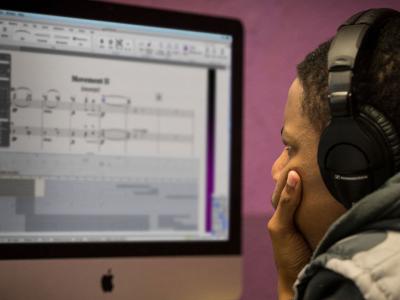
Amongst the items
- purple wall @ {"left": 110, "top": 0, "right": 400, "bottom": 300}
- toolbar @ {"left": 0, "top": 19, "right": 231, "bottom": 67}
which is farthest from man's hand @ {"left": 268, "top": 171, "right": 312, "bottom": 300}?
purple wall @ {"left": 110, "top": 0, "right": 400, "bottom": 300}

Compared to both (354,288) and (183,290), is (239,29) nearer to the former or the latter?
(183,290)

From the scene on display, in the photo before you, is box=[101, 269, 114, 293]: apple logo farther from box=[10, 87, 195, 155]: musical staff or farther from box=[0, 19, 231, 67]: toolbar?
box=[0, 19, 231, 67]: toolbar

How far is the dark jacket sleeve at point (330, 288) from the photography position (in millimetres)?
441

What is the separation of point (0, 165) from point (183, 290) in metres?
0.36

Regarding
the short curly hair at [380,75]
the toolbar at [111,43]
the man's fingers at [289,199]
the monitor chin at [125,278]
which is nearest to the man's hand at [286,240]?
the man's fingers at [289,199]

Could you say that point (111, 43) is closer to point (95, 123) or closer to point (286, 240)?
point (95, 123)

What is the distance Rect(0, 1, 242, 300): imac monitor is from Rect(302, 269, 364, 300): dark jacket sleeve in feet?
1.48

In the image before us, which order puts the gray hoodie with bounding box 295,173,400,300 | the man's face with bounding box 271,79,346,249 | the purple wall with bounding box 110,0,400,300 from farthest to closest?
1. the purple wall with bounding box 110,0,400,300
2. the man's face with bounding box 271,79,346,249
3. the gray hoodie with bounding box 295,173,400,300

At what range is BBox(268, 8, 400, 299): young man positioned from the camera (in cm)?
44

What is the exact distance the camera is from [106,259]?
868mm

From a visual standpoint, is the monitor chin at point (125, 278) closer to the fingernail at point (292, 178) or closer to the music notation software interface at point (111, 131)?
the music notation software interface at point (111, 131)

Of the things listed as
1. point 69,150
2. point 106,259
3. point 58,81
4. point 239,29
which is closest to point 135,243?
point 106,259

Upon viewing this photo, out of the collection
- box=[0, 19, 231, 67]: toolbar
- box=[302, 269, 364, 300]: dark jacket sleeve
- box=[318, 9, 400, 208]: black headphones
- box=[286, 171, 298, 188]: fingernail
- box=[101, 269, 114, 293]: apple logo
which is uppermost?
box=[0, 19, 231, 67]: toolbar

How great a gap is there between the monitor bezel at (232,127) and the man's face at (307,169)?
327 mm
